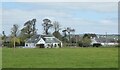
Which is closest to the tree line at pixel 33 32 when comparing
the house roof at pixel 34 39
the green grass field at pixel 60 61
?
the house roof at pixel 34 39

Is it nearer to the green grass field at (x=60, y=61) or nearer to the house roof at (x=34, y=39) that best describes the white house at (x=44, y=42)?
the house roof at (x=34, y=39)

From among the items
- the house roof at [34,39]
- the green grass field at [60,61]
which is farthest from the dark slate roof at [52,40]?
the green grass field at [60,61]

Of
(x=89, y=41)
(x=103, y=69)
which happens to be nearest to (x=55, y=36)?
(x=89, y=41)

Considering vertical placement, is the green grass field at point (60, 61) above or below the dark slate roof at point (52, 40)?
below

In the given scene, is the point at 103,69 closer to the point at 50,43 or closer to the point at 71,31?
the point at 50,43

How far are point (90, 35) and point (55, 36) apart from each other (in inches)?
777

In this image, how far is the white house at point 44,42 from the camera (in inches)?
3927

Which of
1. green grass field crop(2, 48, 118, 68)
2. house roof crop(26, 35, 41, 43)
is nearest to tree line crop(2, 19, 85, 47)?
house roof crop(26, 35, 41, 43)

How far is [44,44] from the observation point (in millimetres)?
98875

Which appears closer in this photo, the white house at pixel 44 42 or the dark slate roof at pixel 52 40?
the white house at pixel 44 42

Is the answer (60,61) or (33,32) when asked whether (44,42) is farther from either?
(60,61)

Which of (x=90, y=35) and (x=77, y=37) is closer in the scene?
(x=77, y=37)

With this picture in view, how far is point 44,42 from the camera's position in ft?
327

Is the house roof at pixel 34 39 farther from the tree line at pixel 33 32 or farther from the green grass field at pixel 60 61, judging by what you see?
the green grass field at pixel 60 61
